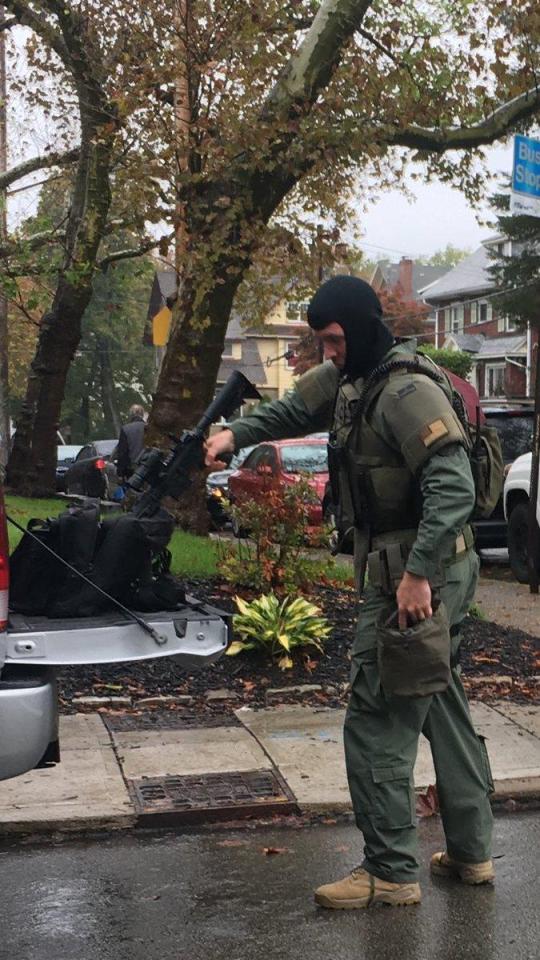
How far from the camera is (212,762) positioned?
600 cm

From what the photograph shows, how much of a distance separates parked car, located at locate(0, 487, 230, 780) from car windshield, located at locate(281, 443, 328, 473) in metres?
15.0

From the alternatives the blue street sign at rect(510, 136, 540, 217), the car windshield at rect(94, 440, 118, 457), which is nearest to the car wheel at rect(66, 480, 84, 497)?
the car windshield at rect(94, 440, 118, 457)

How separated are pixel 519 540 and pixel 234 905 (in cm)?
904

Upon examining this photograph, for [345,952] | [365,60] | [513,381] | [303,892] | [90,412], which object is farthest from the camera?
[90,412]

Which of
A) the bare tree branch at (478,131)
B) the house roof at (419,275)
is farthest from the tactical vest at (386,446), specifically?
the house roof at (419,275)

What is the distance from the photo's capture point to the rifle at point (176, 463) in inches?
177

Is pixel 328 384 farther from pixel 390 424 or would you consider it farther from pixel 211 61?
pixel 211 61

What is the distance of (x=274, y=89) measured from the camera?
12469 mm

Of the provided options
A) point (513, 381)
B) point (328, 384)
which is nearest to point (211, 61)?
point (328, 384)

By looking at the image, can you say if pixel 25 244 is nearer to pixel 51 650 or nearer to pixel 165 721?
pixel 165 721

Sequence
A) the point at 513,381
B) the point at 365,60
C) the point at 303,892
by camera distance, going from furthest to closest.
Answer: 1. the point at 513,381
2. the point at 365,60
3. the point at 303,892

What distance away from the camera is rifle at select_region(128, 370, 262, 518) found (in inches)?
177

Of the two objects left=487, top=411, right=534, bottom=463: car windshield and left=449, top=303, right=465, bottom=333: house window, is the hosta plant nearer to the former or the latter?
left=487, top=411, right=534, bottom=463: car windshield

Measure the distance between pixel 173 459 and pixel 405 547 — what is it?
0.87m
